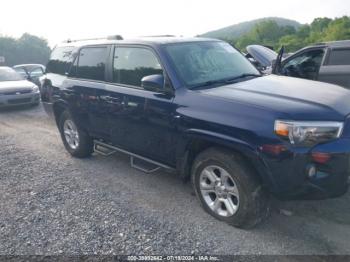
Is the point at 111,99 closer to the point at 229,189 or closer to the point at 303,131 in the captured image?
the point at 229,189

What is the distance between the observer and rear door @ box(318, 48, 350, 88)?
589 centimetres

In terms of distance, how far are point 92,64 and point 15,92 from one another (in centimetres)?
670

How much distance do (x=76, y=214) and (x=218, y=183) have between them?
5.47ft

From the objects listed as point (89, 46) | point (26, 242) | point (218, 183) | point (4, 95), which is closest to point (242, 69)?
point (218, 183)

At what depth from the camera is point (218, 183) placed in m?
3.51

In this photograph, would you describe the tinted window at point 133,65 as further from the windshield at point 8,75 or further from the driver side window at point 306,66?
the windshield at point 8,75

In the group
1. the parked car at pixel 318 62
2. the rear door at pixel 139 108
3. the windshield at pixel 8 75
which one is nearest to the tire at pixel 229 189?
the rear door at pixel 139 108

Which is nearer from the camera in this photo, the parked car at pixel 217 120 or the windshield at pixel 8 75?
the parked car at pixel 217 120

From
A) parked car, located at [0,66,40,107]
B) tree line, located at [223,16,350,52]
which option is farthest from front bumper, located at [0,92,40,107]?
tree line, located at [223,16,350,52]

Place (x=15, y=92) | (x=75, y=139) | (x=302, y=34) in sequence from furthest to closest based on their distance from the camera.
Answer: (x=302, y=34) < (x=15, y=92) < (x=75, y=139)

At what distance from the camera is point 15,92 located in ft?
34.6

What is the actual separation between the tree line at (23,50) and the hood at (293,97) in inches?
2259

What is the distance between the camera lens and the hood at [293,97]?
302 centimetres

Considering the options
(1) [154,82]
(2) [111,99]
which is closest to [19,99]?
(2) [111,99]
